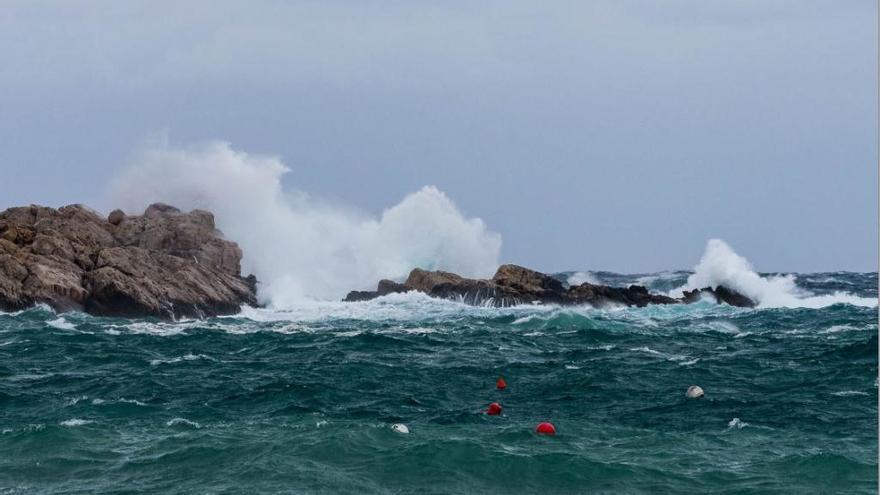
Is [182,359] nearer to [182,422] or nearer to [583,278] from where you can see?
[182,422]

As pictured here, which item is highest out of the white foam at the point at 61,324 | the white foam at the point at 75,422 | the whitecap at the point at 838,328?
the whitecap at the point at 838,328

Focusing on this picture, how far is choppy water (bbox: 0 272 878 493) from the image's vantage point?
2242cm

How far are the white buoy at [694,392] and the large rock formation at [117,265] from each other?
3545cm

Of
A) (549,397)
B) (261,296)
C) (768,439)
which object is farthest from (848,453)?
(261,296)

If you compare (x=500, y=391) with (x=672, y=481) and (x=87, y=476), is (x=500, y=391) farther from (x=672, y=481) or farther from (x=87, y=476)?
(x=87, y=476)

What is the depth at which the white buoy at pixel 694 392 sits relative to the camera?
101 feet

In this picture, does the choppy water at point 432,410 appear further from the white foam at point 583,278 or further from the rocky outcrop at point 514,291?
the white foam at point 583,278

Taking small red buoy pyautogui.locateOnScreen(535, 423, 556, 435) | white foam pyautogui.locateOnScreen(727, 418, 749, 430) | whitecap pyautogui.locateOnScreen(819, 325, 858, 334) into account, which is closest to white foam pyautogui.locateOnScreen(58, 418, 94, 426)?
small red buoy pyautogui.locateOnScreen(535, 423, 556, 435)

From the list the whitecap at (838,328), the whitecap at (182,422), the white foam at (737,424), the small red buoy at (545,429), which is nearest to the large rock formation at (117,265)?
the whitecap at (182,422)

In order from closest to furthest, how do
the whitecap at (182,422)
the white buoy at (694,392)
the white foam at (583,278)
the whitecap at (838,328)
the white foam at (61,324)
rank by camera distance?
the whitecap at (182,422)
the white buoy at (694,392)
the white foam at (61,324)
the whitecap at (838,328)
the white foam at (583,278)

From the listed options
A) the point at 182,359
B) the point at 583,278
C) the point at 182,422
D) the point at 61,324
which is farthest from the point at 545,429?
the point at 583,278

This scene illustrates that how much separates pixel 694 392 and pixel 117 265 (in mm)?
40011

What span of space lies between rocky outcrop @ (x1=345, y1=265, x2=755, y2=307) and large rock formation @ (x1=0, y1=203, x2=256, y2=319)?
1280 cm

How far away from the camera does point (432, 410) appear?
29.5 m
